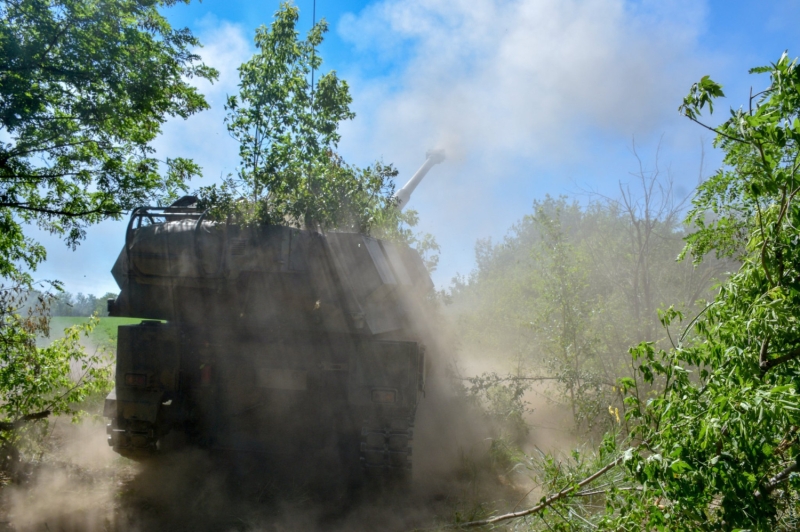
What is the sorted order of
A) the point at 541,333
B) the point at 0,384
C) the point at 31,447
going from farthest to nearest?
the point at 541,333, the point at 31,447, the point at 0,384

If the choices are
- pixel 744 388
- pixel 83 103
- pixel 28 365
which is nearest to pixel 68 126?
pixel 83 103

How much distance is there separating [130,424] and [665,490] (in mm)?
5258

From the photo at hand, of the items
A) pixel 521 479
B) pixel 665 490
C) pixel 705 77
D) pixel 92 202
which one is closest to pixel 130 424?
pixel 92 202

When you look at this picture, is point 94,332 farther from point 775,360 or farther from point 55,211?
point 775,360

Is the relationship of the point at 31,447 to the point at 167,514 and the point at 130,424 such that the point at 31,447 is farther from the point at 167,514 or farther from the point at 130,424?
the point at 167,514

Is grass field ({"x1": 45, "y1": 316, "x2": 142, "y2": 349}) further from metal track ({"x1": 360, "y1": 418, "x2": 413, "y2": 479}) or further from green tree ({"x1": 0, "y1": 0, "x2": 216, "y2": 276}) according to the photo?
metal track ({"x1": 360, "y1": 418, "x2": 413, "y2": 479})

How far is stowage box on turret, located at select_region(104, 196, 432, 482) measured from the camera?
6.03 meters

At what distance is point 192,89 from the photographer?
23.0ft

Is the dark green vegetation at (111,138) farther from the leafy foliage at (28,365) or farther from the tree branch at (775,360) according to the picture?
the tree branch at (775,360)

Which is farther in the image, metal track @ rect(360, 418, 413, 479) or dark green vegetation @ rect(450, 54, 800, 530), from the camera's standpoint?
metal track @ rect(360, 418, 413, 479)

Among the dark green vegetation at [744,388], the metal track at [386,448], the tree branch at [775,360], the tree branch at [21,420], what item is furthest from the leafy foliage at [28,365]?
the tree branch at [775,360]

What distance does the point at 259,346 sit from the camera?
6422 mm

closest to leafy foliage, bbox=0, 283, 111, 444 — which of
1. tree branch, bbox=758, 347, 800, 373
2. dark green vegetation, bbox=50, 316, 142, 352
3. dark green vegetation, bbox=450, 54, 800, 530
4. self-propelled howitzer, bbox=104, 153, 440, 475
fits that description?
dark green vegetation, bbox=50, 316, 142, 352

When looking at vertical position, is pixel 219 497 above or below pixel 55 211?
below
